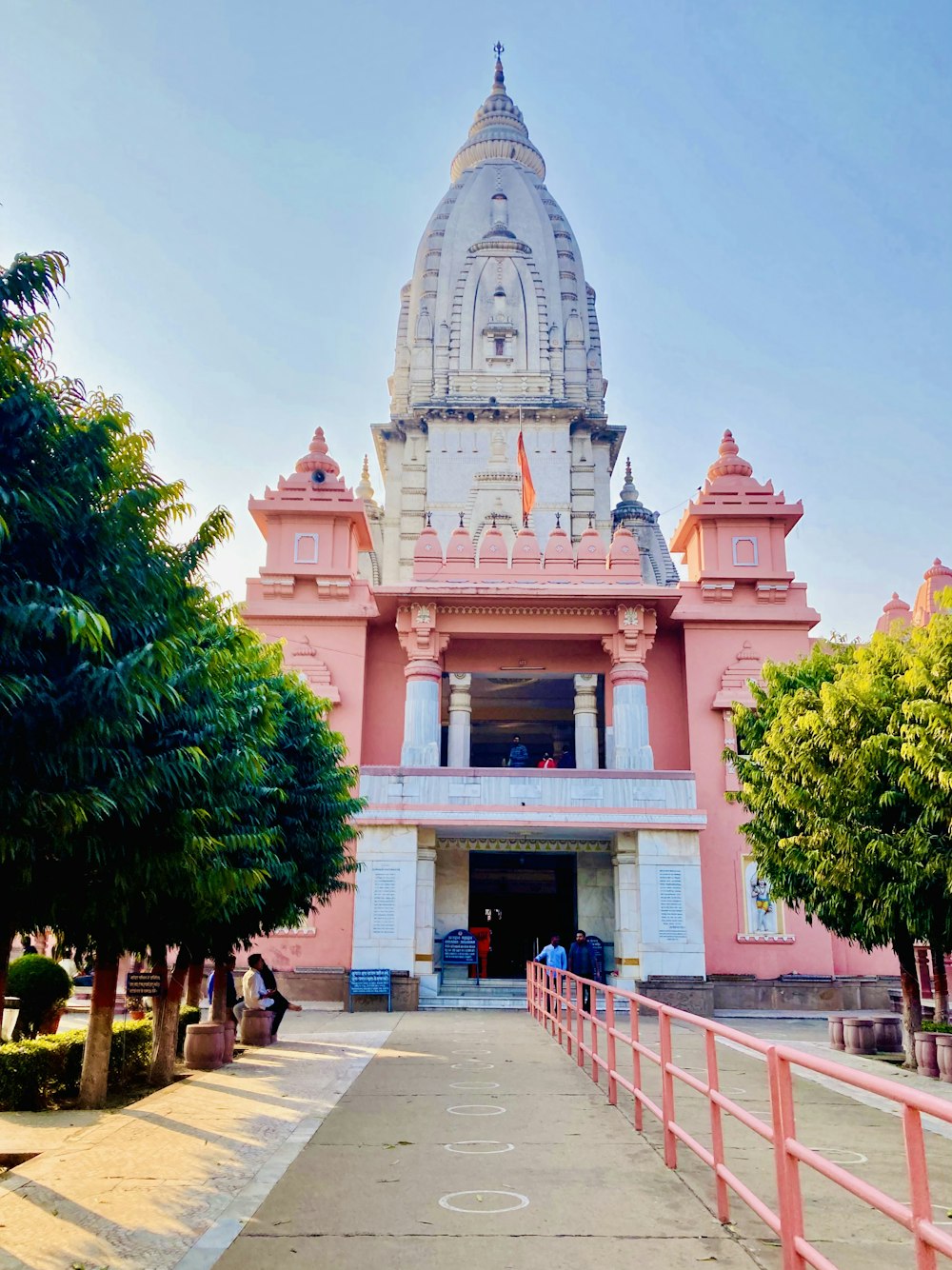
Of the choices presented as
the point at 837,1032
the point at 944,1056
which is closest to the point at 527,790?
the point at 837,1032

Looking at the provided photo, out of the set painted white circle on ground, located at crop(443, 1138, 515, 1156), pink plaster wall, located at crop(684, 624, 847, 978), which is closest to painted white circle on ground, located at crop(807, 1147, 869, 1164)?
painted white circle on ground, located at crop(443, 1138, 515, 1156)

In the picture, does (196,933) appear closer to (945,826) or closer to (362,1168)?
(362,1168)

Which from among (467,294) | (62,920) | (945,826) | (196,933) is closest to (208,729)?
(62,920)

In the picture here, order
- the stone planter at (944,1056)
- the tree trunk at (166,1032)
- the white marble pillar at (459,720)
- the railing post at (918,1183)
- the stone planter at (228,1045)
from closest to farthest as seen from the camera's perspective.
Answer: the railing post at (918,1183)
the tree trunk at (166,1032)
the stone planter at (944,1056)
the stone planter at (228,1045)
the white marble pillar at (459,720)

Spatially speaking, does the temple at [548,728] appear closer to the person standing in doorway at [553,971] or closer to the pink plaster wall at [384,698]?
the pink plaster wall at [384,698]

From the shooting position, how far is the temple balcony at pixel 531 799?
72.6ft

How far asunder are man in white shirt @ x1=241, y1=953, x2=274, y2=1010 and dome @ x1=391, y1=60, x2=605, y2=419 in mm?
26651

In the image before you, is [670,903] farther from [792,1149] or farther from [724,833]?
[792,1149]

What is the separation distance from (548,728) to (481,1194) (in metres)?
26.0

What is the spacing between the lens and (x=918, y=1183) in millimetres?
3342

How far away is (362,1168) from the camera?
6.76 meters

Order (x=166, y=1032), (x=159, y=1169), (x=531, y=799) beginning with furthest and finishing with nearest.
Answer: (x=531, y=799) < (x=166, y=1032) < (x=159, y=1169)

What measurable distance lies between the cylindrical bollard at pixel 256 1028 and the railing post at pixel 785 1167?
11.4 metres

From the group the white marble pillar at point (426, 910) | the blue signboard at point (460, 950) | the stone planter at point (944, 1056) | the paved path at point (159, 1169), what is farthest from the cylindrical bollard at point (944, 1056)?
the blue signboard at point (460, 950)
